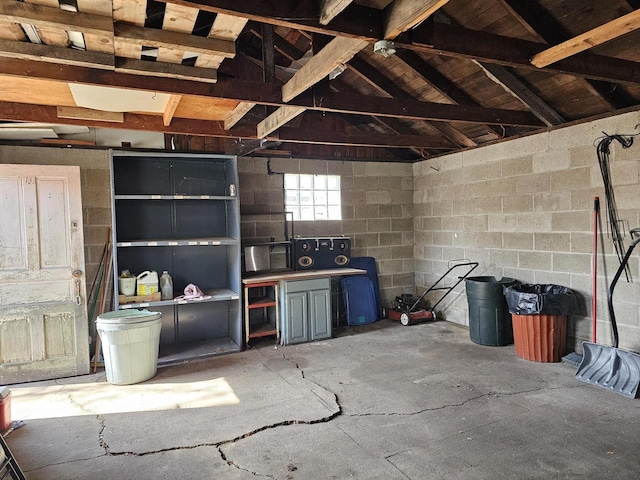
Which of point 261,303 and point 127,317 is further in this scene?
point 261,303

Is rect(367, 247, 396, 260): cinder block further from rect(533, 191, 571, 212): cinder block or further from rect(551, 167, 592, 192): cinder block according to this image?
rect(551, 167, 592, 192): cinder block

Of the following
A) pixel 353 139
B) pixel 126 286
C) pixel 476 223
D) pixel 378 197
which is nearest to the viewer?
pixel 126 286

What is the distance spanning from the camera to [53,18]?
194 cm

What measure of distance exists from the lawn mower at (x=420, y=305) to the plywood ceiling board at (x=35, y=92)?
441 centimetres

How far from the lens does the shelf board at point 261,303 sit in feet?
15.9

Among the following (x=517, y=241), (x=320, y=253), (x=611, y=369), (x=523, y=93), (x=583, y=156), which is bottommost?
(x=611, y=369)

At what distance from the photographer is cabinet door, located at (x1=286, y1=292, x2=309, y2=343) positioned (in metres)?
4.88

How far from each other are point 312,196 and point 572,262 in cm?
323

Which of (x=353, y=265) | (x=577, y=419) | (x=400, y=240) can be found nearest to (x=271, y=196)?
(x=353, y=265)

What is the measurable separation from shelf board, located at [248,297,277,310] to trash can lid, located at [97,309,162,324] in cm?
118

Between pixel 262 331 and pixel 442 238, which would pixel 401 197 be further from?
pixel 262 331

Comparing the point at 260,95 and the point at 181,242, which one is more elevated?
the point at 260,95

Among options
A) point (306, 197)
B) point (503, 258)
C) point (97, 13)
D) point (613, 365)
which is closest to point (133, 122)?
point (97, 13)

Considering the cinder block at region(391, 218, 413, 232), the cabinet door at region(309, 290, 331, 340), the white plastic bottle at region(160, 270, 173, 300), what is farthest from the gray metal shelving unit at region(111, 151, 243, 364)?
the cinder block at region(391, 218, 413, 232)
